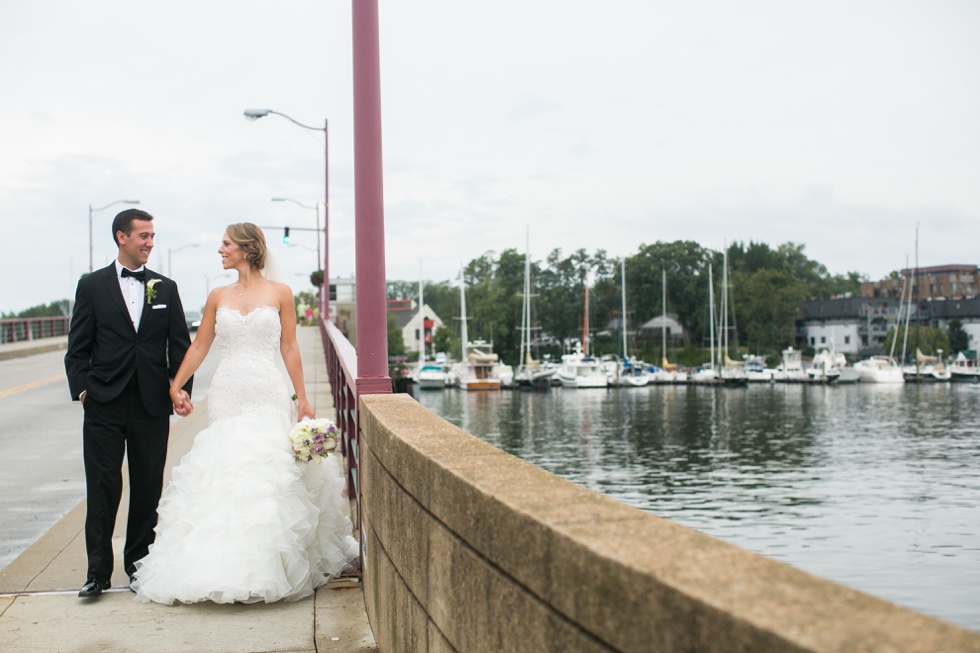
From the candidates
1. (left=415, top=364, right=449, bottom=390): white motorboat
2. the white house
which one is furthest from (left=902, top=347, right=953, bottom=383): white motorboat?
the white house

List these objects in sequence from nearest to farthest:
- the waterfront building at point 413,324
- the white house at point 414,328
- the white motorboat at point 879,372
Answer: the white motorboat at point 879,372, the white house at point 414,328, the waterfront building at point 413,324

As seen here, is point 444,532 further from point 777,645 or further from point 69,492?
point 69,492

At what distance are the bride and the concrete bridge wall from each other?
1720 mm

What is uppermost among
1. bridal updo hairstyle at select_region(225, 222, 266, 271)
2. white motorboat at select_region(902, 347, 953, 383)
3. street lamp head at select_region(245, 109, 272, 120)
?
street lamp head at select_region(245, 109, 272, 120)

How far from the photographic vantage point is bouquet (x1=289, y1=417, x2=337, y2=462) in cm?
635

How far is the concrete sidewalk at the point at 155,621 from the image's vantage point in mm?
5219

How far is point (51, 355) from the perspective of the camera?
4253cm

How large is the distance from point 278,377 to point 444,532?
3.78 meters

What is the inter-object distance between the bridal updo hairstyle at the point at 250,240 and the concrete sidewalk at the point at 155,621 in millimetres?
2119

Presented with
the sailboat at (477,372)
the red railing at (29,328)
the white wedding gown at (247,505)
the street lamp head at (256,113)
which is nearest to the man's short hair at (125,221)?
the white wedding gown at (247,505)

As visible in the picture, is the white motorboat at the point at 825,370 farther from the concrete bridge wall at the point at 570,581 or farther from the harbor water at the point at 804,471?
the concrete bridge wall at the point at 570,581

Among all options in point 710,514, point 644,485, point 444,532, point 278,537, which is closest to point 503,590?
point 444,532

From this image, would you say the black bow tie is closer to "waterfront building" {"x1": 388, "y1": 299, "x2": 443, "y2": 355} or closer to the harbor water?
the harbor water

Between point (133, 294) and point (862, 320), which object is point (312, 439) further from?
point (862, 320)
